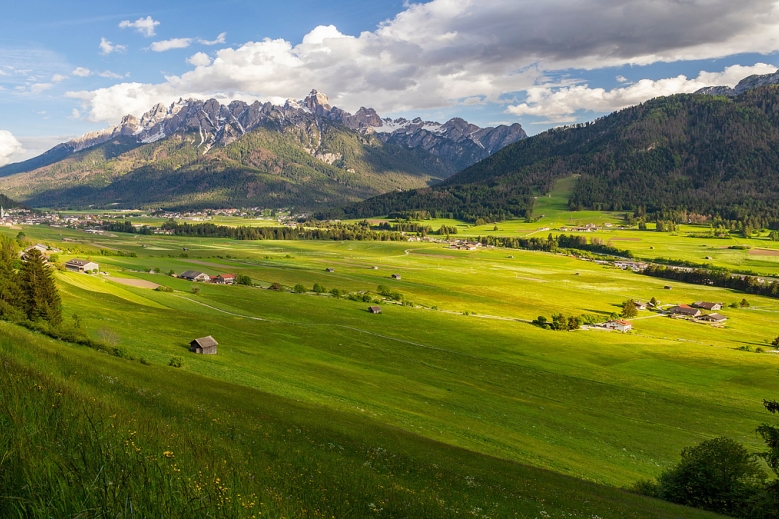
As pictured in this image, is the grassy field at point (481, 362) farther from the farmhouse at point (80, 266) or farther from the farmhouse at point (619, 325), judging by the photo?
the farmhouse at point (80, 266)

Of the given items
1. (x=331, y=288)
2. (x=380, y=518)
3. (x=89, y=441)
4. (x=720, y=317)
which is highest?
(x=89, y=441)

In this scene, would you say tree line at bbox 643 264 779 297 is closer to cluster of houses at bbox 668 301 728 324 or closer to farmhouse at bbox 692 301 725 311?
cluster of houses at bbox 668 301 728 324

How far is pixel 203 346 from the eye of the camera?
58.5 meters

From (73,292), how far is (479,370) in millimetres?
72477

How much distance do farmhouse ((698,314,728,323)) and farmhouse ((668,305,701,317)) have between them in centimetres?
195

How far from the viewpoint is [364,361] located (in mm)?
70375

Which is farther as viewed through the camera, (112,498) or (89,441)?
(89,441)

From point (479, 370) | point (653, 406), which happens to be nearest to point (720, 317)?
point (653, 406)

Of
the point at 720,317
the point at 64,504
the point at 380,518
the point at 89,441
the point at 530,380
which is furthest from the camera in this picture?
the point at 720,317

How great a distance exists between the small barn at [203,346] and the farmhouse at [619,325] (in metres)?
94.2

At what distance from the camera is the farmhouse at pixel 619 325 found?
11071 cm

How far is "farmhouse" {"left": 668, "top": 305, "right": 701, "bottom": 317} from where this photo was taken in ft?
417

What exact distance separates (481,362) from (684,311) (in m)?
87.2

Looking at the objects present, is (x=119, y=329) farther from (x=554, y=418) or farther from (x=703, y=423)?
(x=703, y=423)
